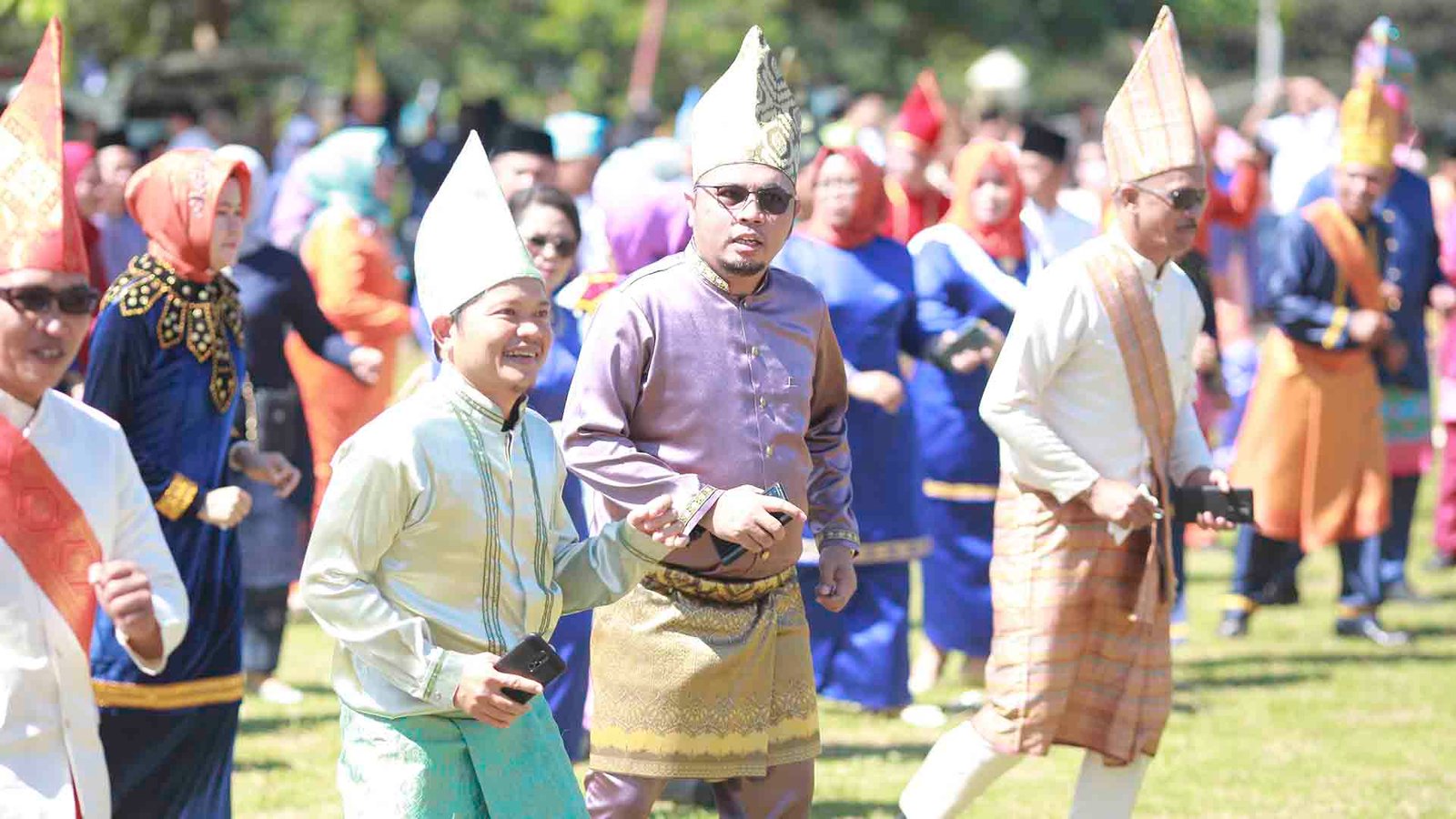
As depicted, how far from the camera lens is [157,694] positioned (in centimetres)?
573

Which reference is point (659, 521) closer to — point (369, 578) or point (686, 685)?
point (369, 578)

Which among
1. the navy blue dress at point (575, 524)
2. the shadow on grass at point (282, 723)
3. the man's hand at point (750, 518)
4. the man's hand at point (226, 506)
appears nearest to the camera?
the man's hand at point (750, 518)

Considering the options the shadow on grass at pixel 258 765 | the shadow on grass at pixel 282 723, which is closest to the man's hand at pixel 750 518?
the shadow on grass at pixel 258 765

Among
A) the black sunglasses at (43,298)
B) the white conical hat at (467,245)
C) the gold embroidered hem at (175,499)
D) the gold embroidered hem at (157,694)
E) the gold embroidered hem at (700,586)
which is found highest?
the white conical hat at (467,245)

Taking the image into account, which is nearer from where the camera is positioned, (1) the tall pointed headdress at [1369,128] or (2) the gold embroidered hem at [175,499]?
(2) the gold embroidered hem at [175,499]

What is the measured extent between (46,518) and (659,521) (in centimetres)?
117

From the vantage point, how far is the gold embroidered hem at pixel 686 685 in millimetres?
5094

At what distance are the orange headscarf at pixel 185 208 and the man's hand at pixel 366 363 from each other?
1.60 meters

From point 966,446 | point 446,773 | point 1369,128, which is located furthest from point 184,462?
point 1369,128

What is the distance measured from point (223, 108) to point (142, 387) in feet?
41.5

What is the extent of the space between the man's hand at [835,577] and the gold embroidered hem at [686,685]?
0.37 ft

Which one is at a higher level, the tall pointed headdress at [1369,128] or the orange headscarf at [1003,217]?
the tall pointed headdress at [1369,128]

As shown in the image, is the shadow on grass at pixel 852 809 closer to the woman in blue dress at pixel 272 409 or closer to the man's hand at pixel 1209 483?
the man's hand at pixel 1209 483

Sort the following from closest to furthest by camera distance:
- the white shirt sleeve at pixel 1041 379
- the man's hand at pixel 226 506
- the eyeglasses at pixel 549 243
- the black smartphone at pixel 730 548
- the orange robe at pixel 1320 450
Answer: the black smartphone at pixel 730 548 → the man's hand at pixel 226 506 → the white shirt sleeve at pixel 1041 379 → the eyeglasses at pixel 549 243 → the orange robe at pixel 1320 450
